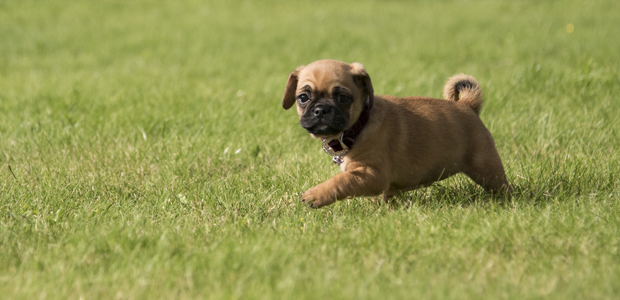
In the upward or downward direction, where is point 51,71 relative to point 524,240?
downward

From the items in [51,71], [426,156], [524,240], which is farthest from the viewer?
[51,71]

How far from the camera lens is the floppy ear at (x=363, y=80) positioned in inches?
135

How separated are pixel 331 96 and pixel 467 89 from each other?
1153 millimetres

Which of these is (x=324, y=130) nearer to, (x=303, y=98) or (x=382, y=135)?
(x=303, y=98)

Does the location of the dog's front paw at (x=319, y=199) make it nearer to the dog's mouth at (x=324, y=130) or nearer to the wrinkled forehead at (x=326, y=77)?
the dog's mouth at (x=324, y=130)

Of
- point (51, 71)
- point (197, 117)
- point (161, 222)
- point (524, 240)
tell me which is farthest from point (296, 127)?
point (51, 71)

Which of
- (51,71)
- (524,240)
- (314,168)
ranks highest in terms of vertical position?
(524,240)

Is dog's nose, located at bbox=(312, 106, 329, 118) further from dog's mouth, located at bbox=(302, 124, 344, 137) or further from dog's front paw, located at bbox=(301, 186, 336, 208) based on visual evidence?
dog's front paw, located at bbox=(301, 186, 336, 208)

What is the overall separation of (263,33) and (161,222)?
282 inches

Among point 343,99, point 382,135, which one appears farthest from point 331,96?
point 382,135

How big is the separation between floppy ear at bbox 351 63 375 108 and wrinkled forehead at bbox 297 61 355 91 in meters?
0.05

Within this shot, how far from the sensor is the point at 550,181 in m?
3.75

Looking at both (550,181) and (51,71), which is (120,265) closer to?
(550,181)

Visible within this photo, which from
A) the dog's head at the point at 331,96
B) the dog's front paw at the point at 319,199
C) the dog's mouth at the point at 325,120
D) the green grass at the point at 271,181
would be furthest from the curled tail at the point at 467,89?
the dog's front paw at the point at 319,199
